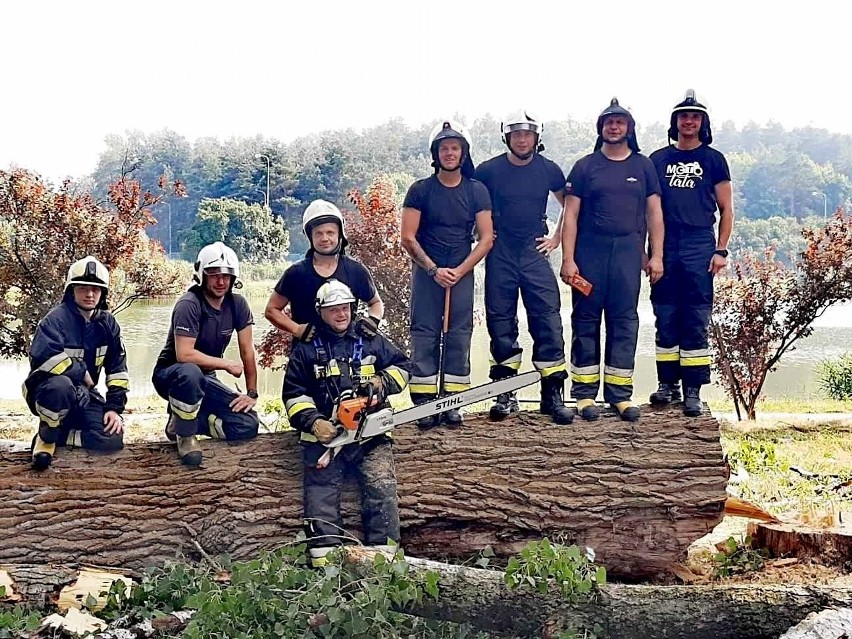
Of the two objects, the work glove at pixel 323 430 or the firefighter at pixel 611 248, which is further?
the firefighter at pixel 611 248

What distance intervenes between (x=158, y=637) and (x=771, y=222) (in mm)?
25319

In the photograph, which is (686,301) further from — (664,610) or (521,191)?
(664,610)

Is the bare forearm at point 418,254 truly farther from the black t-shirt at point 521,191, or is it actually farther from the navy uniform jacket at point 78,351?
the navy uniform jacket at point 78,351

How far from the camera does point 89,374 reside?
16.1ft

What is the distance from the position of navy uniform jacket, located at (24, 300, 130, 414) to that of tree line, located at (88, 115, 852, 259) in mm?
10670

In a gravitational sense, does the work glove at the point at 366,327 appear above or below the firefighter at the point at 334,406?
above

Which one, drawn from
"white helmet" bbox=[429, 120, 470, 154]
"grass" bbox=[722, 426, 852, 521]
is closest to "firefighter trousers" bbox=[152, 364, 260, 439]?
"white helmet" bbox=[429, 120, 470, 154]

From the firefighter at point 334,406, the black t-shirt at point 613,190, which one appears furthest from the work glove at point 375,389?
the black t-shirt at point 613,190

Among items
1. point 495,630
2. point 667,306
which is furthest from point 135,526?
point 667,306

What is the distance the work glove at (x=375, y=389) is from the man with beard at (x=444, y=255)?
21.4 inches

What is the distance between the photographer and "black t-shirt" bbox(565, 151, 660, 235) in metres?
5.42

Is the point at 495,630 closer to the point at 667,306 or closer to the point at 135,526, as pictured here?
the point at 135,526

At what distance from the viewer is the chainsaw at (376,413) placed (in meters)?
4.77

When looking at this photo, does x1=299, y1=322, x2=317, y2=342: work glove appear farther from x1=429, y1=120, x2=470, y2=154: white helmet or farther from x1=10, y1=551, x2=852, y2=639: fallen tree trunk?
x1=10, y1=551, x2=852, y2=639: fallen tree trunk
